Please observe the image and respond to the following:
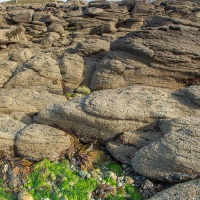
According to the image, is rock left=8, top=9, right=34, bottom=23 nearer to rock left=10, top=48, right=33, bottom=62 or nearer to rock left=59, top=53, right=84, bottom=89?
rock left=10, top=48, right=33, bottom=62

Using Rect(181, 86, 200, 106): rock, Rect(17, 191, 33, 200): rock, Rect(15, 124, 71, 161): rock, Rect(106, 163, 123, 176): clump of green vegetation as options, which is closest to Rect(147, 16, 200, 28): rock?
Rect(181, 86, 200, 106): rock

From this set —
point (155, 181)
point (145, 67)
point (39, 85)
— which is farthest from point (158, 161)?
point (39, 85)

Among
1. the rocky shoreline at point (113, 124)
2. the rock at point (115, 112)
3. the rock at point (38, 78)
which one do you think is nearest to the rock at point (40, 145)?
the rocky shoreline at point (113, 124)

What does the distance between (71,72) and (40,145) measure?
9428 millimetres

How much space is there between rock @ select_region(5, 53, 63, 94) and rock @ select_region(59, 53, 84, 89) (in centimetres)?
60

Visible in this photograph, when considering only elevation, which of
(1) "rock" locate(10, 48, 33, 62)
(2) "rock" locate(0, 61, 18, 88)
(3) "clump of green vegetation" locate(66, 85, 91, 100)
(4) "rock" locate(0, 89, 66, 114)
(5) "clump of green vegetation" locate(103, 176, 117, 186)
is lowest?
(5) "clump of green vegetation" locate(103, 176, 117, 186)

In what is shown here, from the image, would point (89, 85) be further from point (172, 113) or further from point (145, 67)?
point (172, 113)

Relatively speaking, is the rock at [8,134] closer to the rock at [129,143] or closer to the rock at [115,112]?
the rock at [115,112]

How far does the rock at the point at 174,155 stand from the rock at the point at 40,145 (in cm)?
403

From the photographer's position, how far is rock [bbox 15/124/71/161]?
525 inches

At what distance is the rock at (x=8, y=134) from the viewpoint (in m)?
13.5

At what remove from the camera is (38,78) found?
20.5 metres

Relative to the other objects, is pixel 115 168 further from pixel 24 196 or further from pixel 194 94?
pixel 194 94

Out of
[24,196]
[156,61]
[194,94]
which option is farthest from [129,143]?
[156,61]
